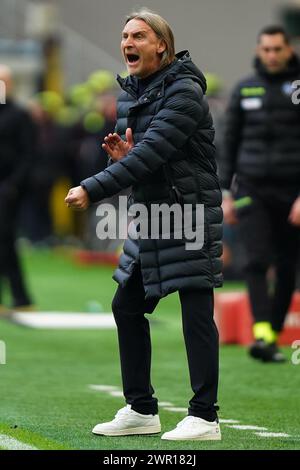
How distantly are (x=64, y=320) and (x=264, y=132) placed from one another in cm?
397

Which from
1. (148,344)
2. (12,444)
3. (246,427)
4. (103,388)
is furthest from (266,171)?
(12,444)

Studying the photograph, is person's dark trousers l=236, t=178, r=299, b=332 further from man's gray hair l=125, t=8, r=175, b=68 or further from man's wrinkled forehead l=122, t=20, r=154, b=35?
man's wrinkled forehead l=122, t=20, r=154, b=35

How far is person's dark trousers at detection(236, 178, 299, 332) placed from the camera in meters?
11.7

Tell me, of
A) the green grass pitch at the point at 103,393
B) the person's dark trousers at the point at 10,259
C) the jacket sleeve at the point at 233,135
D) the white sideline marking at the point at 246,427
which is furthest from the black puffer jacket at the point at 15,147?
the white sideline marking at the point at 246,427

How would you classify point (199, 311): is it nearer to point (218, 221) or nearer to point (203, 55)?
point (218, 221)

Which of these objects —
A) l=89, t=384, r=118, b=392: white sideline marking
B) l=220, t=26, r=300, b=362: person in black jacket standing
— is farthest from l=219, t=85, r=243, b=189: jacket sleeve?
l=89, t=384, r=118, b=392: white sideline marking

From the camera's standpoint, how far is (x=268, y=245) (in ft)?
38.8

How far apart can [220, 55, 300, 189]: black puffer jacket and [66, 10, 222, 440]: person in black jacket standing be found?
3783 millimetres

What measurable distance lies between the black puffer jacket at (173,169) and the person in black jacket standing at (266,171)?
12.2 feet

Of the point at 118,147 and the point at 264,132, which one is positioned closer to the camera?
the point at 118,147

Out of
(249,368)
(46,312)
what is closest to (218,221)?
(249,368)

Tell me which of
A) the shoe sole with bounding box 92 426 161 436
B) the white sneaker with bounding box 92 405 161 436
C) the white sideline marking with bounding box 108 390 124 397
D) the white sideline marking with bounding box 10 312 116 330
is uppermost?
the white sneaker with bounding box 92 405 161 436

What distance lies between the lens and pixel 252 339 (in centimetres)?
1268

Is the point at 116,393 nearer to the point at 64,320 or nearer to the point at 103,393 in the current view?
the point at 103,393
